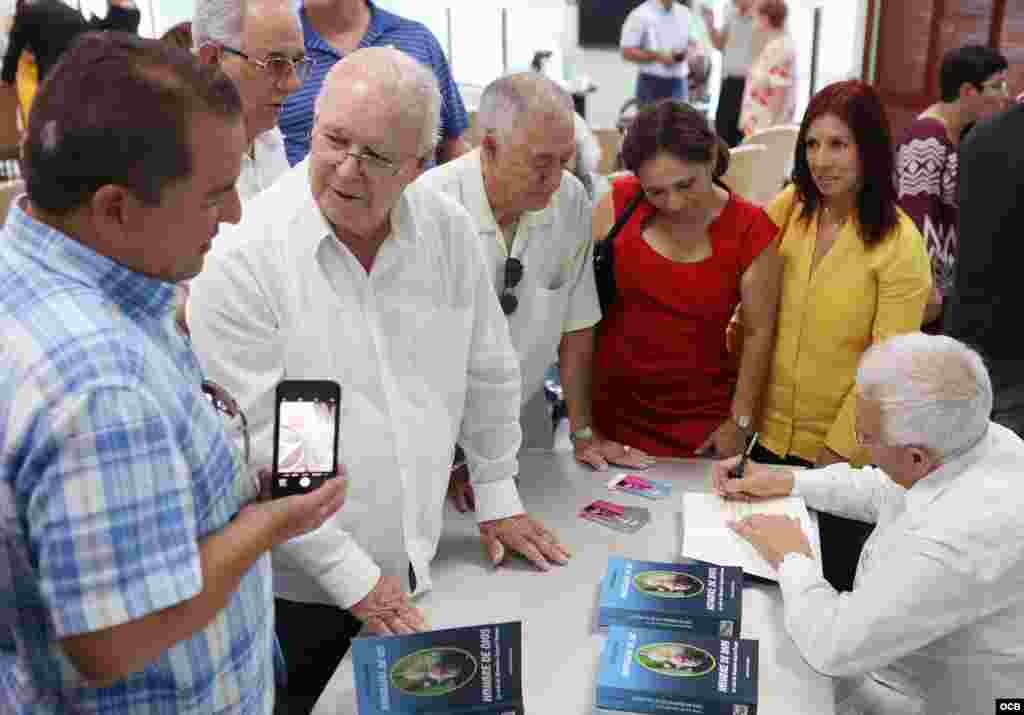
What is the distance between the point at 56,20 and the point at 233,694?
3.48 meters

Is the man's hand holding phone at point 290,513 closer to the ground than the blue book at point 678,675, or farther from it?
farther from it

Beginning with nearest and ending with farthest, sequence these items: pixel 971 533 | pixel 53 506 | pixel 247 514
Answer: pixel 53 506, pixel 247 514, pixel 971 533

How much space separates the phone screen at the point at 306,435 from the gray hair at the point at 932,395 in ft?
3.18

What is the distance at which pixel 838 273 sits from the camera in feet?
7.64

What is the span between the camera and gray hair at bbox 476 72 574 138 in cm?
198

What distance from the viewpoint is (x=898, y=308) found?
2.27 metres

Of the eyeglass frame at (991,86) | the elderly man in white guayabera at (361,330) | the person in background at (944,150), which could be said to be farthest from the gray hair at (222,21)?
the eyeglass frame at (991,86)

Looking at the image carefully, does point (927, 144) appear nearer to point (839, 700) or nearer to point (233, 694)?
point (839, 700)

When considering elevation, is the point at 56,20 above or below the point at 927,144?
above

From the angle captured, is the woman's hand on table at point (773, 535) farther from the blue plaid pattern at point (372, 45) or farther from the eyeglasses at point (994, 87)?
the eyeglasses at point (994, 87)

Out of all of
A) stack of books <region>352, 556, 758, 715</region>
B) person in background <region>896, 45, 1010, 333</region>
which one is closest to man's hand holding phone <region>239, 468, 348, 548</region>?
stack of books <region>352, 556, 758, 715</region>

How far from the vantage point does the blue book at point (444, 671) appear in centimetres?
130

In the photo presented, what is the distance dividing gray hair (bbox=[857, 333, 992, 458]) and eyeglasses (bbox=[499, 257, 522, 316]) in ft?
2.64

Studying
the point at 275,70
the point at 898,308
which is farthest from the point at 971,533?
the point at 275,70
